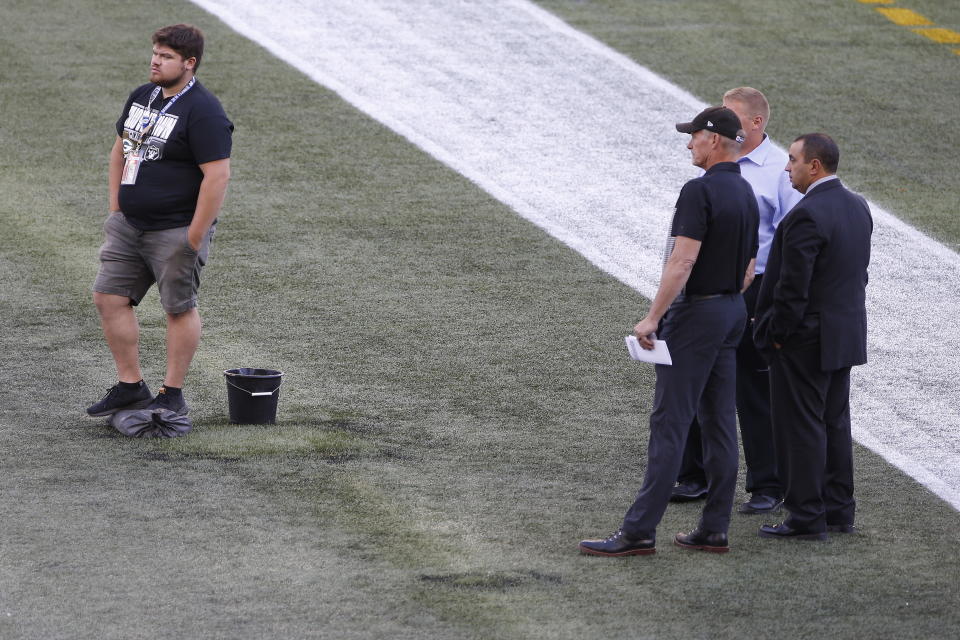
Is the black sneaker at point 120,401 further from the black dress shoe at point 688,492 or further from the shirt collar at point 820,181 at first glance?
the shirt collar at point 820,181

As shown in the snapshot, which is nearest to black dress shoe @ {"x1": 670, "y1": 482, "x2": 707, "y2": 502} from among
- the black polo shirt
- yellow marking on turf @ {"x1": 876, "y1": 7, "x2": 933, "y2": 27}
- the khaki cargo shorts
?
the black polo shirt

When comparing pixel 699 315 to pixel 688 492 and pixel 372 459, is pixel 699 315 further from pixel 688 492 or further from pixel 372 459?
pixel 372 459

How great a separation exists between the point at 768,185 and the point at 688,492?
4.60ft

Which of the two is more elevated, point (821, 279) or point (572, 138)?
point (821, 279)

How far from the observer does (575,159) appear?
12.9m

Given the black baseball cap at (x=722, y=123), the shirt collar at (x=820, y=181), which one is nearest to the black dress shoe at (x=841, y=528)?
the shirt collar at (x=820, y=181)

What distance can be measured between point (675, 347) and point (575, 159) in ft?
23.7

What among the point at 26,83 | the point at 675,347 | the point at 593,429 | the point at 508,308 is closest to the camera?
the point at 675,347

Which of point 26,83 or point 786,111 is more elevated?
point 786,111

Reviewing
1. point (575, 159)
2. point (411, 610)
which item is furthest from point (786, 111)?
point (411, 610)

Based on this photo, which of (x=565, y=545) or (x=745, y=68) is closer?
(x=565, y=545)

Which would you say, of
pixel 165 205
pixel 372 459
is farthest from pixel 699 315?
pixel 165 205

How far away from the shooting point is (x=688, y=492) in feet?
21.9

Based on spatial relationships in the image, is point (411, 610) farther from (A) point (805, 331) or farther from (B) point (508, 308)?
(B) point (508, 308)
